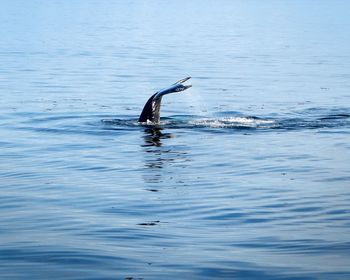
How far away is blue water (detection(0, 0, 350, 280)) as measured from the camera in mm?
10281

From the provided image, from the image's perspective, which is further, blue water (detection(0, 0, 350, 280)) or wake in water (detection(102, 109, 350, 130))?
wake in water (detection(102, 109, 350, 130))

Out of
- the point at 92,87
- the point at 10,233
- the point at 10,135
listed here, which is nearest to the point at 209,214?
the point at 10,233

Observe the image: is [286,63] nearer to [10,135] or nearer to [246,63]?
[246,63]

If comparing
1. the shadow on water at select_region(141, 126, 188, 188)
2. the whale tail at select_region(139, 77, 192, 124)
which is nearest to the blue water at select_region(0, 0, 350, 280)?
the shadow on water at select_region(141, 126, 188, 188)

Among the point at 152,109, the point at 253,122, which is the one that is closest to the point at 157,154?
the point at 152,109

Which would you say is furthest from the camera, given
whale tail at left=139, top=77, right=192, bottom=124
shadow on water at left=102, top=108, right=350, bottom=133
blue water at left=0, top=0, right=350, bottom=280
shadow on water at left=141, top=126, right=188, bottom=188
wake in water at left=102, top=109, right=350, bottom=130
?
wake in water at left=102, top=109, right=350, bottom=130

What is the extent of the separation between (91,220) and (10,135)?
921 centimetres

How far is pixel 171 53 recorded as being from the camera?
5484 cm

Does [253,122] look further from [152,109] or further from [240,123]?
[152,109]

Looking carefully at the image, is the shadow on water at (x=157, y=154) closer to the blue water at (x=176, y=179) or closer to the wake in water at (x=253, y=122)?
the blue water at (x=176, y=179)

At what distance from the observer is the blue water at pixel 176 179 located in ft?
33.7

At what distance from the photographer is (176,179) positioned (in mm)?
15648

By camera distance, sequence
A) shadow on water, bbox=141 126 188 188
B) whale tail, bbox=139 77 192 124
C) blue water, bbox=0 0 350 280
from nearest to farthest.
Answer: blue water, bbox=0 0 350 280 → shadow on water, bbox=141 126 188 188 → whale tail, bbox=139 77 192 124

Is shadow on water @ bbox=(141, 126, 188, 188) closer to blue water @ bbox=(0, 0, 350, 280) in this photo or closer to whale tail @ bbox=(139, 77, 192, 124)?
blue water @ bbox=(0, 0, 350, 280)
